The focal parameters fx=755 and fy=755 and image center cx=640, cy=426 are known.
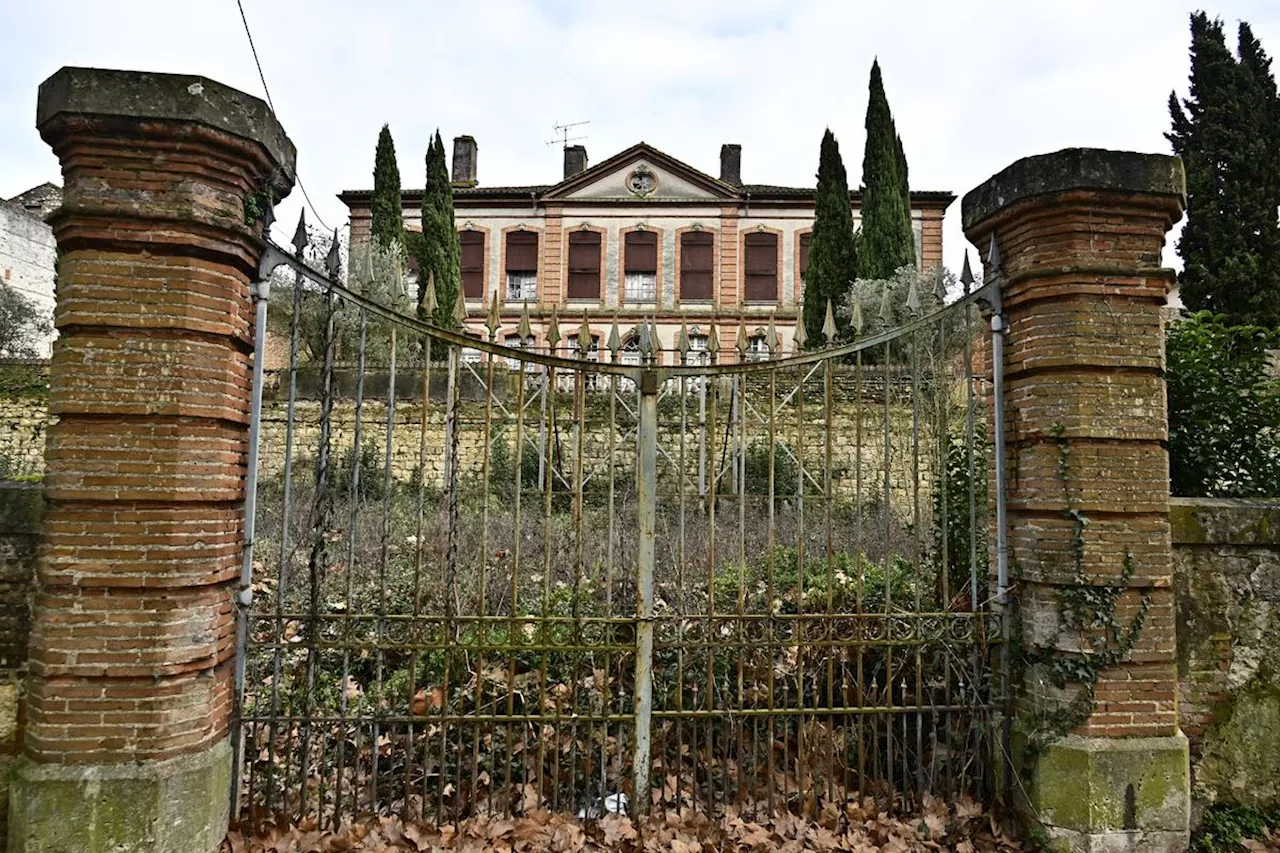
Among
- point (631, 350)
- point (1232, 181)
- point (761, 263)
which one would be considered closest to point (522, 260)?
point (761, 263)

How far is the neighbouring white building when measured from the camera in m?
22.2

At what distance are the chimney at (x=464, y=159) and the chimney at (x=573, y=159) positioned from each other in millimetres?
Result: 3350

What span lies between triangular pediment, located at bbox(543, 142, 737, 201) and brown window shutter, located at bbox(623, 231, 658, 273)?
1.22 metres

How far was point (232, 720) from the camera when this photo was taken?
12.0 feet

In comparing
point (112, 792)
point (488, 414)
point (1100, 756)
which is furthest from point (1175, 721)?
point (112, 792)

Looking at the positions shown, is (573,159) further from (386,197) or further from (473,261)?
(386,197)

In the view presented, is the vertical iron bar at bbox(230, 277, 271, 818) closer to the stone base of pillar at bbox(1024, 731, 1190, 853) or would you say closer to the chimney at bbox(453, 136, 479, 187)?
the stone base of pillar at bbox(1024, 731, 1190, 853)

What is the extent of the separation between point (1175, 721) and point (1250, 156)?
19932 millimetres

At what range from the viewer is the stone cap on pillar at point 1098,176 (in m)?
3.84

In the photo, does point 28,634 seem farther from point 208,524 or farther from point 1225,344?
point 1225,344

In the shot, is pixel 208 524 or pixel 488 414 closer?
pixel 208 524

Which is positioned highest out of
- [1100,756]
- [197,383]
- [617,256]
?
[617,256]

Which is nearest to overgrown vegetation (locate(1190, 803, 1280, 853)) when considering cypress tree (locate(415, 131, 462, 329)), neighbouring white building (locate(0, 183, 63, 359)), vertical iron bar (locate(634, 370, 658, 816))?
vertical iron bar (locate(634, 370, 658, 816))

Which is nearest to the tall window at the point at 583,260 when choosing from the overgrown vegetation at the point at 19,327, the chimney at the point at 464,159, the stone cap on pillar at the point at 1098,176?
the chimney at the point at 464,159
